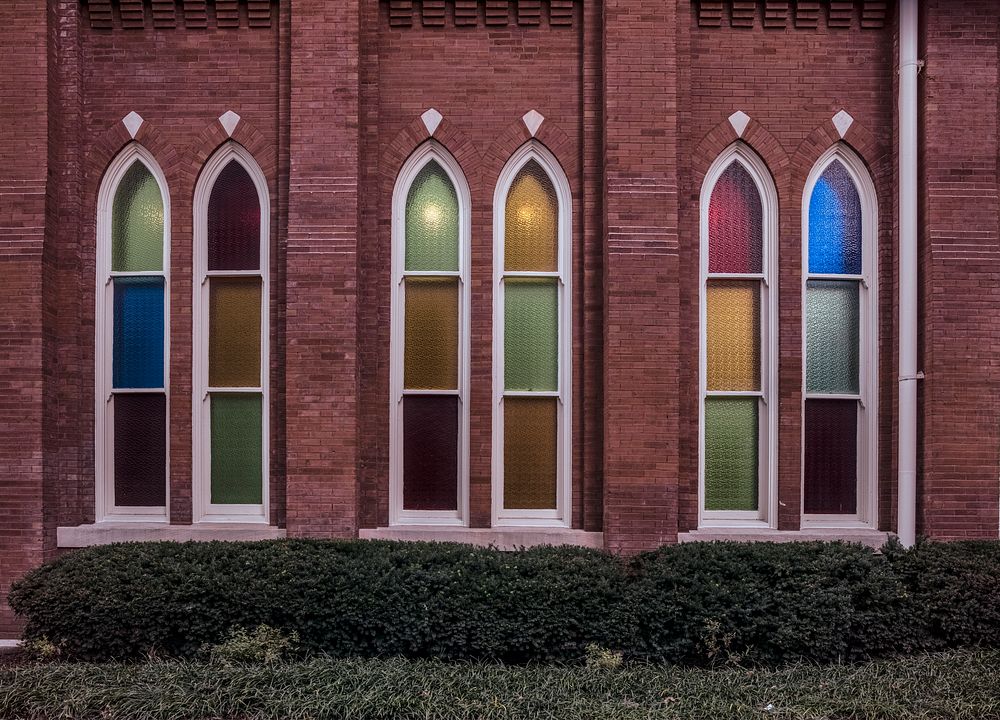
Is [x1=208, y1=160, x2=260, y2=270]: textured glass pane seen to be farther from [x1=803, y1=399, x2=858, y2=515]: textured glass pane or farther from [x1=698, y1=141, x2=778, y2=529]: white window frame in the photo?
[x1=803, y1=399, x2=858, y2=515]: textured glass pane

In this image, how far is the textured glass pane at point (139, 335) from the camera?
25.6ft

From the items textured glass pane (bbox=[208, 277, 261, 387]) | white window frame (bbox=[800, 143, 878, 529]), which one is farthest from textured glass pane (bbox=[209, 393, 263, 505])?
white window frame (bbox=[800, 143, 878, 529])

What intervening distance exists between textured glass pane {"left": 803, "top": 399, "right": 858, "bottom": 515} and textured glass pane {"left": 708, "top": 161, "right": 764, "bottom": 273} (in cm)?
173

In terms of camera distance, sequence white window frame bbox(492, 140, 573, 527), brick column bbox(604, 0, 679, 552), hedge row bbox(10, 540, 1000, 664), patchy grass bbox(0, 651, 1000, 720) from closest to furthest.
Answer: patchy grass bbox(0, 651, 1000, 720)
hedge row bbox(10, 540, 1000, 664)
brick column bbox(604, 0, 679, 552)
white window frame bbox(492, 140, 573, 527)

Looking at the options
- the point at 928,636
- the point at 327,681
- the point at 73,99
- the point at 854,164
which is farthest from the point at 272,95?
the point at 928,636

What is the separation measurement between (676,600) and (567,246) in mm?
3773

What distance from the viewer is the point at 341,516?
7.21 m

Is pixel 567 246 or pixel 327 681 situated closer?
pixel 327 681

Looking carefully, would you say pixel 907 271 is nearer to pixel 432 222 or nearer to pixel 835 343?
pixel 835 343

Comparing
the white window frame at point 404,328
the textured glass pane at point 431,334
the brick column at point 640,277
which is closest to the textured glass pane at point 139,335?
the white window frame at point 404,328

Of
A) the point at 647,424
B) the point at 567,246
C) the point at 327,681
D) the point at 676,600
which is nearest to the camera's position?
the point at 327,681

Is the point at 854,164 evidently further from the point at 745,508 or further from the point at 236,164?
the point at 236,164

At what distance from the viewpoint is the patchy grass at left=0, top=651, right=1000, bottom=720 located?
199 inches

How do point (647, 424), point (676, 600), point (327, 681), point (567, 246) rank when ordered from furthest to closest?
point (567, 246)
point (647, 424)
point (676, 600)
point (327, 681)
